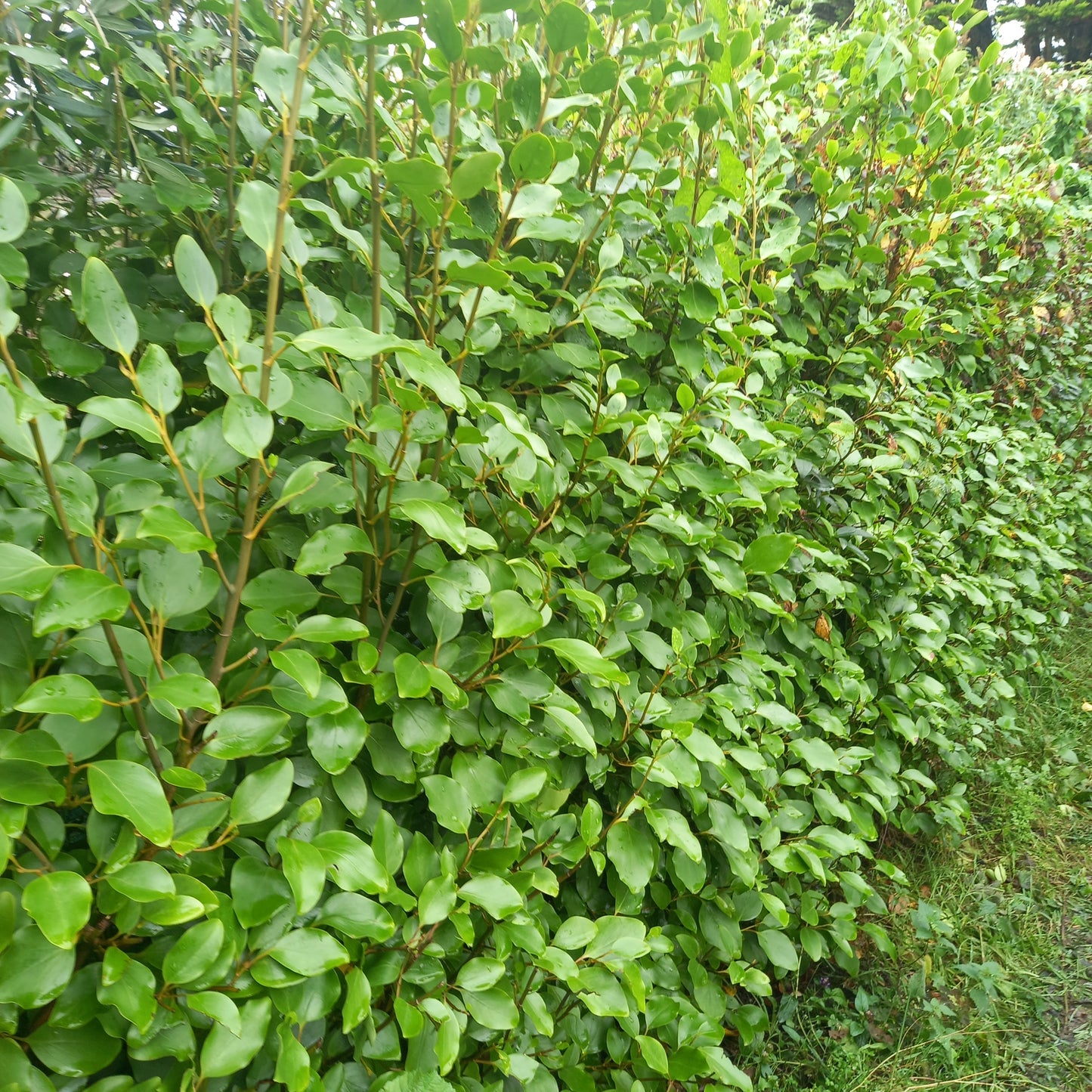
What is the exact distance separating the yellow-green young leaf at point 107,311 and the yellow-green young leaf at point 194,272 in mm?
67

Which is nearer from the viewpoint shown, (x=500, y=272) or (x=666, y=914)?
(x=500, y=272)

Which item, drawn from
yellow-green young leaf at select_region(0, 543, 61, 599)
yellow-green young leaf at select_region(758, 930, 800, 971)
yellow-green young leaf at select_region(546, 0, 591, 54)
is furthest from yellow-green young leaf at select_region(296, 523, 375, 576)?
yellow-green young leaf at select_region(758, 930, 800, 971)

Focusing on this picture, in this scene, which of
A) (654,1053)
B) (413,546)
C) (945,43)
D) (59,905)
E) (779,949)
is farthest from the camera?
(945,43)

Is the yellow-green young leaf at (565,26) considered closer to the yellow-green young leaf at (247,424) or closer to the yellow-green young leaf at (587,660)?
the yellow-green young leaf at (247,424)

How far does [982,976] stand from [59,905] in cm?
266

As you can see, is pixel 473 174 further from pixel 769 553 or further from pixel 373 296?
pixel 769 553

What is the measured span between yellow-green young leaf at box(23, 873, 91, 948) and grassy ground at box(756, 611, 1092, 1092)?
6.08ft

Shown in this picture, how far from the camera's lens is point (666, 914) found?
166 centimetres

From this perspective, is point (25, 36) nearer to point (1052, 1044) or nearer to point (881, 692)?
point (881, 692)

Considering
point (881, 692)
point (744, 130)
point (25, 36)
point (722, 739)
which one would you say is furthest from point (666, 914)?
point (25, 36)

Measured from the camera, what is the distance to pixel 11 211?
27.8 inches

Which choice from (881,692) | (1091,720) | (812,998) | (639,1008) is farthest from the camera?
(1091,720)

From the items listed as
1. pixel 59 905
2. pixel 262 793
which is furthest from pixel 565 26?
pixel 59 905

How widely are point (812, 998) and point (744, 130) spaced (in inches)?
93.5
